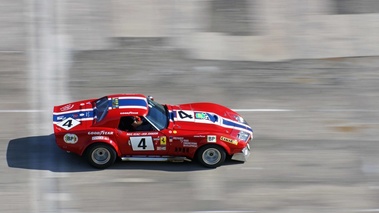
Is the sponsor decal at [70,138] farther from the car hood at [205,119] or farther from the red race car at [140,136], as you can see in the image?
the car hood at [205,119]

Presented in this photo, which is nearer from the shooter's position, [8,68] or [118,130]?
[118,130]

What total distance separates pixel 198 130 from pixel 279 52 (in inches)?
230

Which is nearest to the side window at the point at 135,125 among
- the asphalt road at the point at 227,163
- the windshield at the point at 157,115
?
the windshield at the point at 157,115

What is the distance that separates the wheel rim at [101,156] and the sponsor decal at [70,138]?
0.44m

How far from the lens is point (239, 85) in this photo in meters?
16.6

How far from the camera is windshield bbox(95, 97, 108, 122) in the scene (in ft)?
42.4

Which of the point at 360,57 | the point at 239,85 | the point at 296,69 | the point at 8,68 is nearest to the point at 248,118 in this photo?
the point at 239,85

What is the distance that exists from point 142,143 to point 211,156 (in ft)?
4.53

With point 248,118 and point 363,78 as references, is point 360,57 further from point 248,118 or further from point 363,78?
point 248,118

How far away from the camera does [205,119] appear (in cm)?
1330

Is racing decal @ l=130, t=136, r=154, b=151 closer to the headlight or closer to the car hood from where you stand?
the car hood

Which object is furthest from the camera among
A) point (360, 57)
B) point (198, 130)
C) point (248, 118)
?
point (360, 57)

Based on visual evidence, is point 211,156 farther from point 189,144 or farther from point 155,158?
point 155,158

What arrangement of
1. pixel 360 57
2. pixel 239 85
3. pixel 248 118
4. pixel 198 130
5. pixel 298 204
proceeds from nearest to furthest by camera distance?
pixel 298 204 → pixel 198 130 → pixel 248 118 → pixel 239 85 → pixel 360 57
